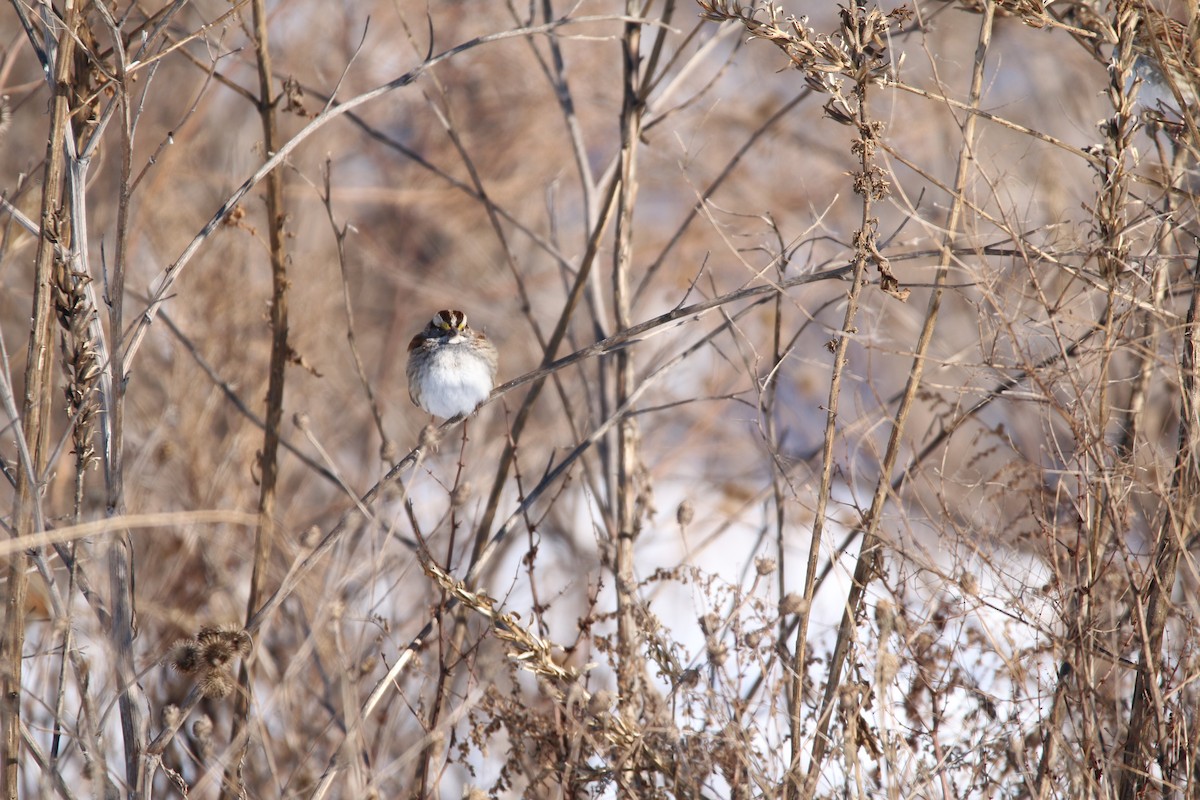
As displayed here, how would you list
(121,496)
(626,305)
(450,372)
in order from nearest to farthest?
(121,496)
(626,305)
(450,372)

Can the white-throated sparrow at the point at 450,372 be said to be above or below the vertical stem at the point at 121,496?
above

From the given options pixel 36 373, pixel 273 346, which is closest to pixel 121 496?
pixel 36 373

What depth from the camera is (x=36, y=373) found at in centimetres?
224

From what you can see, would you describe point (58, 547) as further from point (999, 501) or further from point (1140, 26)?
point (1140, 26)

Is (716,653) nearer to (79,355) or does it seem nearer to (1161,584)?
(1161,584)

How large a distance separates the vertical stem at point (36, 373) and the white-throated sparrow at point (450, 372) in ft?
5.25

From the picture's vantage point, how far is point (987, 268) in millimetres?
2246

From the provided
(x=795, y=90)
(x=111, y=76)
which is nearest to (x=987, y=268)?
(x=111, y=76)

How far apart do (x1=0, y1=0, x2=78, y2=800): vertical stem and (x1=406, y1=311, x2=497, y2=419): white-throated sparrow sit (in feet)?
5.25

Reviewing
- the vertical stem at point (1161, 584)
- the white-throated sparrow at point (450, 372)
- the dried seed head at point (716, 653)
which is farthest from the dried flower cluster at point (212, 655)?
the vertical stem at point (1161, 584)

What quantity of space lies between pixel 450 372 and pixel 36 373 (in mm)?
1654

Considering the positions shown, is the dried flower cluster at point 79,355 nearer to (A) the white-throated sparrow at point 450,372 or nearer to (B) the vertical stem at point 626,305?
(B) the vertical stem at point 626,305

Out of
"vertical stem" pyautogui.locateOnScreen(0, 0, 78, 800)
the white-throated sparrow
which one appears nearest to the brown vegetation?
"vertical stem" pyautogui.locateOnScreen(0, 0, 78, 800)

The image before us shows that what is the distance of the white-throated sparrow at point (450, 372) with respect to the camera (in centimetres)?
374
